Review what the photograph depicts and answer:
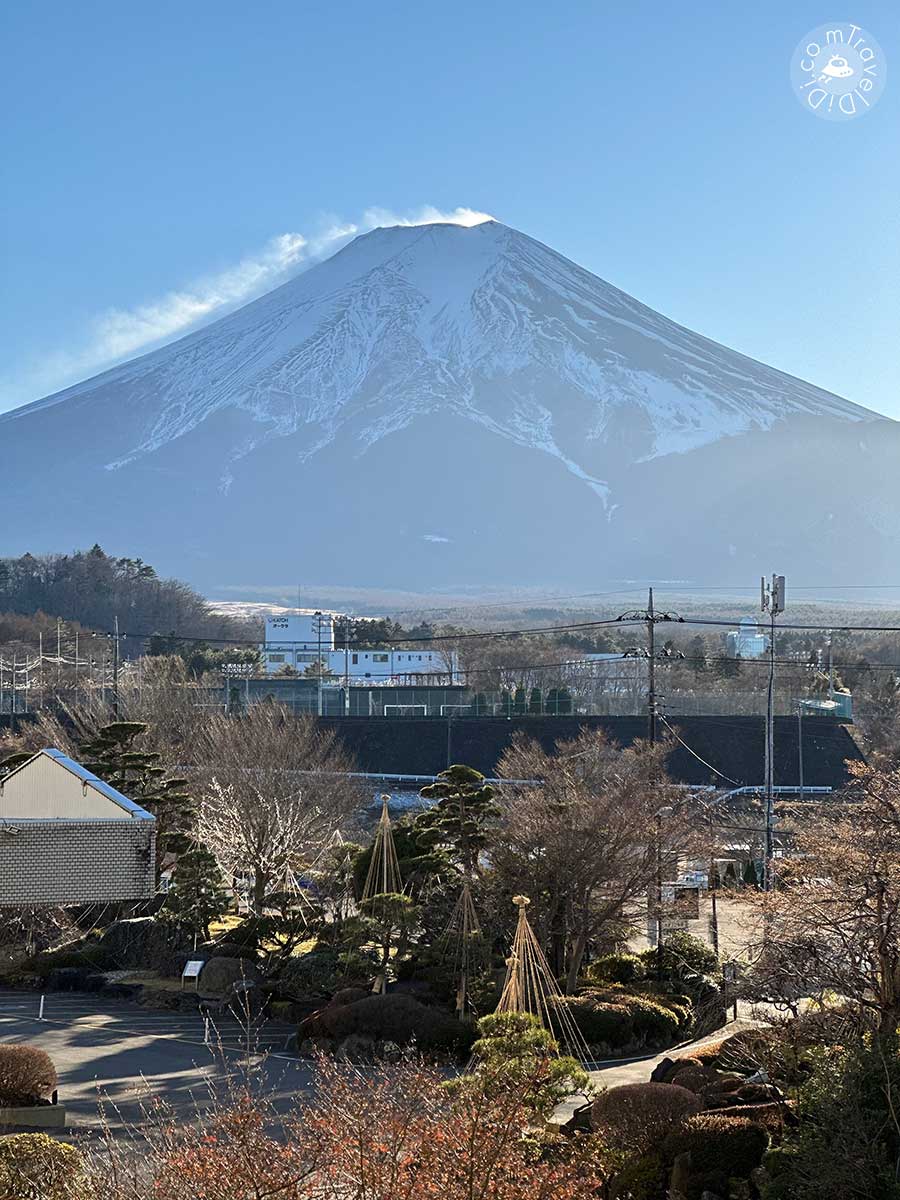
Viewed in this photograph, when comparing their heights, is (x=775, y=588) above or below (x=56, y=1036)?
above

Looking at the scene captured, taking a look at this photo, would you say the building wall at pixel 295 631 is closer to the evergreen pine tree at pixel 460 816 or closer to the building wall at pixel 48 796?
the evergreen pine tree at pixel 460 816

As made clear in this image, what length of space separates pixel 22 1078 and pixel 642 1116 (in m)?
7.21

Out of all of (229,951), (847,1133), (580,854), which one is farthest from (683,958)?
(847,1133)

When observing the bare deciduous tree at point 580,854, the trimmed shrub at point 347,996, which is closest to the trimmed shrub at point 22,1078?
the trimmed shrub at point 347,996

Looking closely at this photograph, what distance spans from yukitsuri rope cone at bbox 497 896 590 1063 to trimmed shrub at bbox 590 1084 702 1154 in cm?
335

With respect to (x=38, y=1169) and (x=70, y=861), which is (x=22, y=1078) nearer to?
(x=70, y=861)

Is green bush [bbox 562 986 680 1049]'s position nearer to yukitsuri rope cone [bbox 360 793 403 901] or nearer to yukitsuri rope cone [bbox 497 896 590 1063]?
yukitsuri rope cone [bbox 497 896 590 1063]

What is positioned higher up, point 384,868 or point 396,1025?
point 384,868

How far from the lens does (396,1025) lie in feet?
71.4

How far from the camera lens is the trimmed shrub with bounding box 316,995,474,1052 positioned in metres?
21.6

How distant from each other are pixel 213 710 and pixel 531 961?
30.0 metres

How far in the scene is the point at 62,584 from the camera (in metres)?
114

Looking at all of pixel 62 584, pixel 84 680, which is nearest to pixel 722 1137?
pixel 84 680

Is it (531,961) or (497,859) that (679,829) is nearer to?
(497,859)
